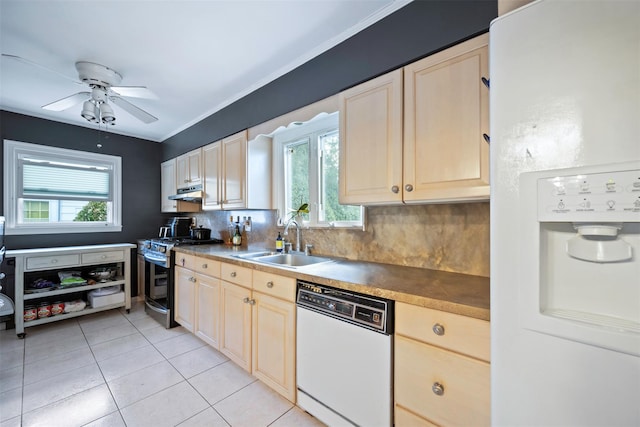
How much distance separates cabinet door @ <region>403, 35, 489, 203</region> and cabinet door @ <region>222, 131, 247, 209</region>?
1689 mm

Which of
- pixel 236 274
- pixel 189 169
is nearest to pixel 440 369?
pixel 236 274

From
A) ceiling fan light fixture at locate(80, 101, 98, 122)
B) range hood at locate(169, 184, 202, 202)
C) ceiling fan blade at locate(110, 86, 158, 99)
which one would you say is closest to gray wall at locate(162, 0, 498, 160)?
ceiling fan blade at locate(110, 86, 158, 99)

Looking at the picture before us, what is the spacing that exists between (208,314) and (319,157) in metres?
1.72

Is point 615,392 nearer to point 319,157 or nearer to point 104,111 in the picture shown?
point 319,157

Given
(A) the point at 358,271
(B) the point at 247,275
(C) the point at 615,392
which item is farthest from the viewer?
(B) the point at 247,275

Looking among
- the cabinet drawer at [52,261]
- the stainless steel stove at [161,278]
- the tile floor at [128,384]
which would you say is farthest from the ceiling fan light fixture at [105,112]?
the tile floor at [128,384]

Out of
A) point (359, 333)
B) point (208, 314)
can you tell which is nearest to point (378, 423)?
point (359, 333)

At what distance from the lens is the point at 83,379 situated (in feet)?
6.56

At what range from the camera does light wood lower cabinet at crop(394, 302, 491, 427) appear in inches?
38.4

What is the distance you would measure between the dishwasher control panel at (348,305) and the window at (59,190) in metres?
3.66

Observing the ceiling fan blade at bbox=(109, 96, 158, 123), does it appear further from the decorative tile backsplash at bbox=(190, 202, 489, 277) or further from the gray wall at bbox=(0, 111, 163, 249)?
the decorative tile backsplash at bbox=(190, 202, 489, 277)

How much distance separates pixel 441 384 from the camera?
106 centimetres

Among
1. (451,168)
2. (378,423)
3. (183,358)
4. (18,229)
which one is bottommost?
(183,358)

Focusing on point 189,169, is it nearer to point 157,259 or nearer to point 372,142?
point 157,259
